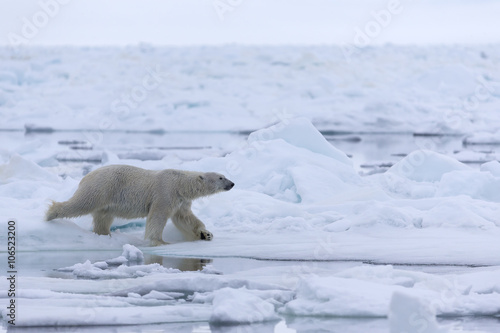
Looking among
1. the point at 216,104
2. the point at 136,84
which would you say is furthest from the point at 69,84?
the point at 216,104

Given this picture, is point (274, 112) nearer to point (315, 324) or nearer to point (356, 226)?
point (356, 226)

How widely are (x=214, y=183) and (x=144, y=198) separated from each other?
1.88 feet

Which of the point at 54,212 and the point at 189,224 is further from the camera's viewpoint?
the point at 189,224

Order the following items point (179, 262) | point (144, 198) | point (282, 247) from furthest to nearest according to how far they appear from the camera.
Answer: point (144, 198) → point (282, 247) → point (179, 262)

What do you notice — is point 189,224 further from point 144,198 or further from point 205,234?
point 144,198

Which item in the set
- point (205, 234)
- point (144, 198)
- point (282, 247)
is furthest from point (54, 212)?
point (282, 247)

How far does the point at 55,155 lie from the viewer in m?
13.6

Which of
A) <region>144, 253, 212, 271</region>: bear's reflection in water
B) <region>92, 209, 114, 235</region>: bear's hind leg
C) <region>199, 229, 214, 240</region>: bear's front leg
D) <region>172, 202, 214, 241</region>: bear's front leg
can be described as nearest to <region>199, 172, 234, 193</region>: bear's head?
<region>172, 202, 214, 241</region>: bear's front leg

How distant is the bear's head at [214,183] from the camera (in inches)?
255

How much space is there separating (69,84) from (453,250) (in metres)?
24.4

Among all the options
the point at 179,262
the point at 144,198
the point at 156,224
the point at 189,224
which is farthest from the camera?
the point at 189,224

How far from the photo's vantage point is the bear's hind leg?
20.6 ft

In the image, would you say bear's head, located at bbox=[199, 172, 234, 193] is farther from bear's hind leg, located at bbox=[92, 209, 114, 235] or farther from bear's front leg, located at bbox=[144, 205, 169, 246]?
bear's hind leg, located at bbox=[92, 209, 114, 235]

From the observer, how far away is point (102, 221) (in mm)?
6309
